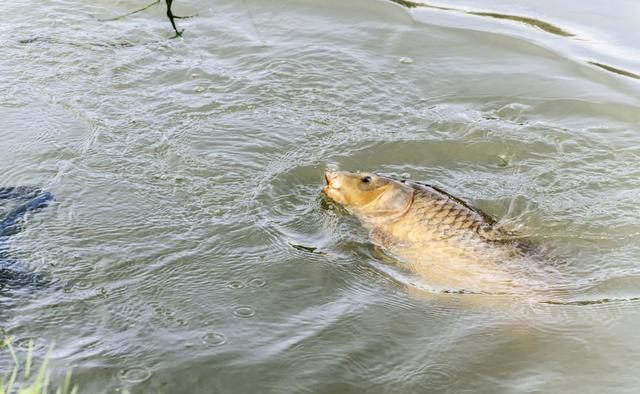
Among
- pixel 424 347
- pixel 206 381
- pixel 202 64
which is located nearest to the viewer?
pixel 206 381

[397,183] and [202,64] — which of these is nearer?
[397,183]

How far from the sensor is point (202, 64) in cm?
686

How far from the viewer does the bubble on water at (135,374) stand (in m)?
3.57

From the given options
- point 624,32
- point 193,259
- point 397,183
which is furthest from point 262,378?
point 624,32

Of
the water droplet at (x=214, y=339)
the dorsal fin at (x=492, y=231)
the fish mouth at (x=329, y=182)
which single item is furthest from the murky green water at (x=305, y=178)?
the dorsal fin at (x=492, y=231)

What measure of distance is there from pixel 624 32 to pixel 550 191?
3031 mm

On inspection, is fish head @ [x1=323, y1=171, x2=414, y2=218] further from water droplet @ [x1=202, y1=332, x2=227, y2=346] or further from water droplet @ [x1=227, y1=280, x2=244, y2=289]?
water droplet @ [x1=202, y1=332, x2=227, y2=346]

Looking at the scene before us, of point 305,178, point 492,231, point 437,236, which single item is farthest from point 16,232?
point 492,231

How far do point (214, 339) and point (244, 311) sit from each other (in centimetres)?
28

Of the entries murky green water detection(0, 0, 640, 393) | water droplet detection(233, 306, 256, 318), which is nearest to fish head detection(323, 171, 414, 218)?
murky green water detection(0, 0, 640, 393)

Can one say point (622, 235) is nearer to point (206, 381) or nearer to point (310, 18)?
point (206, 381)

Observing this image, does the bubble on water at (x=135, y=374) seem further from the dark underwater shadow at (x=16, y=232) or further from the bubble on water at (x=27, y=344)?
the dark underwater shadow at (x=16, y=232)

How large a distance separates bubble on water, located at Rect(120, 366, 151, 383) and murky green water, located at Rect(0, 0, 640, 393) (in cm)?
1

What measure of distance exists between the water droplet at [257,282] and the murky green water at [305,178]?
0.21 feet
